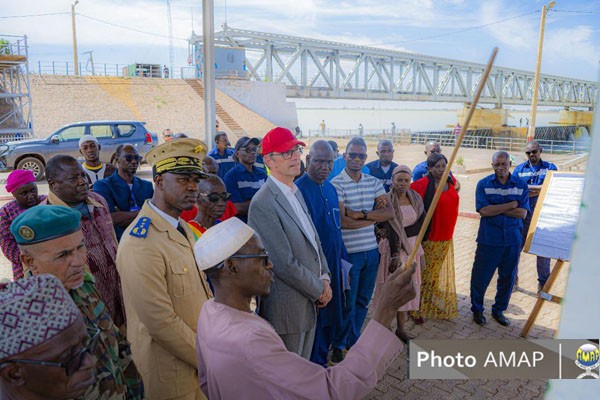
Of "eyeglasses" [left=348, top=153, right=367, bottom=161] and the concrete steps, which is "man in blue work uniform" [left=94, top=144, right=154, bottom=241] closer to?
"eyeglasses" [left=348, top=153, right=367, bottom=161]

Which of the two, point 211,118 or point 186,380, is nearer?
point 186,380

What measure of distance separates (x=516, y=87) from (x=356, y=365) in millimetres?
49672

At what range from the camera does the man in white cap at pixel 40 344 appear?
3.67 feet

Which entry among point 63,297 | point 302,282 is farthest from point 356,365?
point 302,282

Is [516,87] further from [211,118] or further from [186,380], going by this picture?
[186,380]

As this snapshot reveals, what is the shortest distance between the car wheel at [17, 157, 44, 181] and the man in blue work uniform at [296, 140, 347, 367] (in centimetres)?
1272

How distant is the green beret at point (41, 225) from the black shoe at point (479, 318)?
393 centimetres

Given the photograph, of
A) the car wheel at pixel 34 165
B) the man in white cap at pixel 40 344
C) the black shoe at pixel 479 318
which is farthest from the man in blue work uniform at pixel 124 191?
the car wheel at pixel 34 165

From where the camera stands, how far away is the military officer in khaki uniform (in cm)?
193

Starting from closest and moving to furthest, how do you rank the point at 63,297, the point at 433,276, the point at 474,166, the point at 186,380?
the point at 63,297
the point at 186,380
the point at 433,276
the point at 474,166

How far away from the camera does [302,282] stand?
2646mm

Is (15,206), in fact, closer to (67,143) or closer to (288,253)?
(288,253)

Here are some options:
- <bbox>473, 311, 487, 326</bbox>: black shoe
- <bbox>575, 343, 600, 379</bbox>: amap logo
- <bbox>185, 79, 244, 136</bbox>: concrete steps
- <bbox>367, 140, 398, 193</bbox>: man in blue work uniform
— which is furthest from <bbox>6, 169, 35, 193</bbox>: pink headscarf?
<bbox>185, 79, 244, 136</bbox>: concrete steps

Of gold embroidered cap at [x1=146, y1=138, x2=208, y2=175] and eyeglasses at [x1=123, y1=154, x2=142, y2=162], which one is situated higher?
gold embroidered cap at [x1=146, y1=138, x2=208, y2=175]
